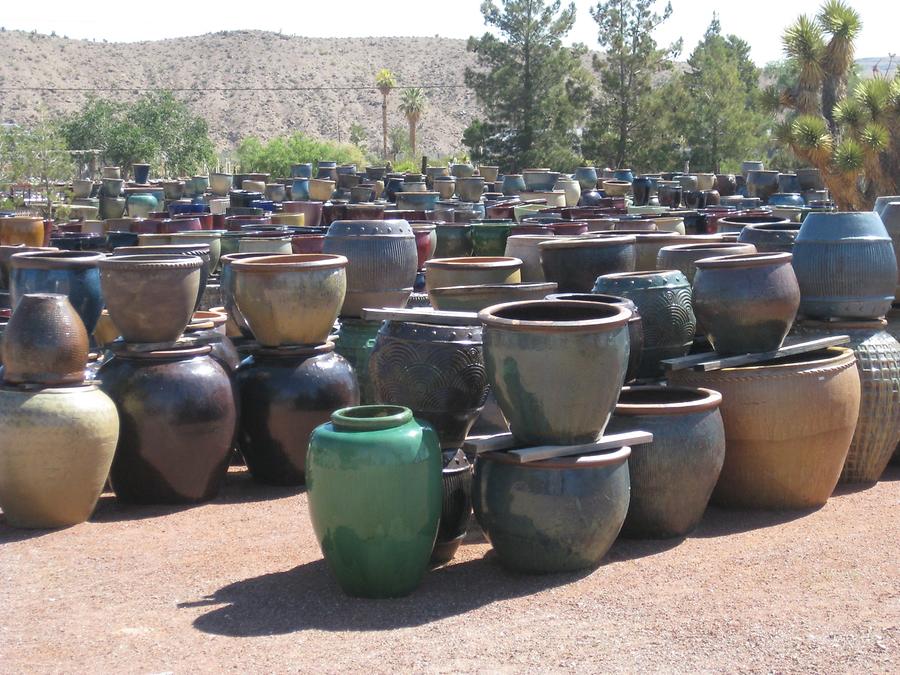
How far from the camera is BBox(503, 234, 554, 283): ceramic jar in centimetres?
671

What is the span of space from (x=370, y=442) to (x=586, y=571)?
0.98m

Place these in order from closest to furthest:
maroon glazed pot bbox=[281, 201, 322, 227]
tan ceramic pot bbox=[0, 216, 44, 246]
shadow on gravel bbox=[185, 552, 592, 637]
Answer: shadow on gravel bbox=[185, 552, 592, 637]
tan ceramic pot bbox=[0, 216, 44, 246]
maroon glazed pot bbox=[281, 201, 322, 227]

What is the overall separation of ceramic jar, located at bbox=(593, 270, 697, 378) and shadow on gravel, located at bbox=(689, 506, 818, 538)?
0.69 meters

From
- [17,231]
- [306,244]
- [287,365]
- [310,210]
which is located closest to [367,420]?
[287,365]

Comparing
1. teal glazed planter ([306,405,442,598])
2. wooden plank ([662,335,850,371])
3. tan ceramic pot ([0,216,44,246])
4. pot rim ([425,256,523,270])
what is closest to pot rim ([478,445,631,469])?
teal glazed planter ([306,405,442,598])

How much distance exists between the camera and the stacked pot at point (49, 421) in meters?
4.75

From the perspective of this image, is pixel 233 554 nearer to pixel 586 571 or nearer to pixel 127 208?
pixel 586 571

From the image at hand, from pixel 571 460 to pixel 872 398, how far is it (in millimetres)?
2070

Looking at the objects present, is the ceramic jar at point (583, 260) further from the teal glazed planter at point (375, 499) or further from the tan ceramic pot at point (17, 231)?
the tan ceramic pot at point (17, 231)

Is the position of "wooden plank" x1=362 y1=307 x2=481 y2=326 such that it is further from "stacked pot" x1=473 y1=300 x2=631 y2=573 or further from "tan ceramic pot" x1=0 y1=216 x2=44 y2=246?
"tan ceramic pot" x1=0 y1=216 x2=44 y2=246

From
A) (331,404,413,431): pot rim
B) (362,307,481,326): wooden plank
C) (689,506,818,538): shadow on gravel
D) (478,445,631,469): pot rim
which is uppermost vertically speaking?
(362,307,481,326): wooden plank

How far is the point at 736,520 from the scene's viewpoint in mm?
4895

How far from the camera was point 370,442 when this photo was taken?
384 cm

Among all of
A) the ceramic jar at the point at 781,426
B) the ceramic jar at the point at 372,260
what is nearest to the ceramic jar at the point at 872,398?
the ceramic jar at the point at 781,426
